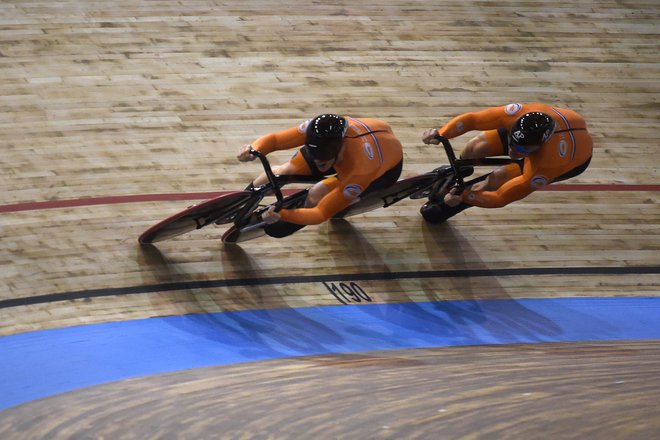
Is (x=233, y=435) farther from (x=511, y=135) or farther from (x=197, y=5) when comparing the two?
(x=197, y=5)

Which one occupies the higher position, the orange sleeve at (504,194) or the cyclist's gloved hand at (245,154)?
the cyclist's gloved hand at (245,154)

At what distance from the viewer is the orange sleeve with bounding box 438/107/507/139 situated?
5.33 m

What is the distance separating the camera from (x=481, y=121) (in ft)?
17.5

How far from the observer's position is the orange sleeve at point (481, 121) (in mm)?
5328

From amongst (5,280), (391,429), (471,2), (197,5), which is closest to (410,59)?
(471,2)

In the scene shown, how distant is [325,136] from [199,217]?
1.07 m

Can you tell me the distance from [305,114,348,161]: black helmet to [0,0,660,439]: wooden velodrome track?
108 cm

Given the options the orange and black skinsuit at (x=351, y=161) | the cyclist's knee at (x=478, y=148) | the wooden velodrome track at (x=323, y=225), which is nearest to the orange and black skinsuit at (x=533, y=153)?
the cyclist's knee at (x=478, y=148)

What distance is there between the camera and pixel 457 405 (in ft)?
12.5

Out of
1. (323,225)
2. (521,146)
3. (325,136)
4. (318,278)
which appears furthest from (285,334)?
(521,146)

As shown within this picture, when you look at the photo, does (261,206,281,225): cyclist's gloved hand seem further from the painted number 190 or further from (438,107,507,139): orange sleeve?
(438,107,507,139): orange sleeve

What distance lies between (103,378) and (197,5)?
3.63 metres

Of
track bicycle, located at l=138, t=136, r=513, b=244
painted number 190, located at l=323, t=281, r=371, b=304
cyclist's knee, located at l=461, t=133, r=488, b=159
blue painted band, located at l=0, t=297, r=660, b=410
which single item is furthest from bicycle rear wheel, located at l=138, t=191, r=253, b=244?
cyclist's knee, located at l=461, t=133, r=488, b=159

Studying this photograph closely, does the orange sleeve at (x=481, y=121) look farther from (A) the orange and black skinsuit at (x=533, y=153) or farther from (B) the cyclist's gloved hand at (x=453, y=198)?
(B) the cyclist's gloved hand at (x=453, y=198)
